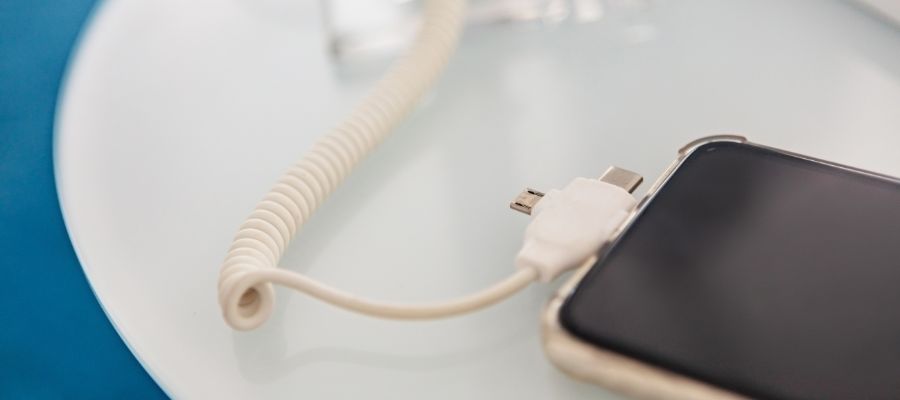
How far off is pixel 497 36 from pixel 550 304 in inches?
14.3

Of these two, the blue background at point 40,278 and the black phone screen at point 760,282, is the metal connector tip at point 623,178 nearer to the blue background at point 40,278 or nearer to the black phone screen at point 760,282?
the black phone screen at point 760,282

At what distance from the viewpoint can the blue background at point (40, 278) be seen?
1.43 ft

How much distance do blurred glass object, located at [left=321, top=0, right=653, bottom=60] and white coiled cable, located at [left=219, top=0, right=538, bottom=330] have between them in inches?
1.3

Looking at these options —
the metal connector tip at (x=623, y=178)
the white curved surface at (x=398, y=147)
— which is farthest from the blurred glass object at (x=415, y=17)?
the metal connector tip at (x=623, y=178)

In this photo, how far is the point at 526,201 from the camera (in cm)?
46

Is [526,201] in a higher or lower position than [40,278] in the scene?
higher

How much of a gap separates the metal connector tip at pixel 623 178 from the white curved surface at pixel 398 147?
0.04 m

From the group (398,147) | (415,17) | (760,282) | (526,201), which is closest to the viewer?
(760,282)

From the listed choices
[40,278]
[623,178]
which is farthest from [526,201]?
[40,278]

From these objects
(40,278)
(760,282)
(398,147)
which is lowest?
(40,278)

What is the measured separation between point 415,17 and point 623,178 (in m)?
0.31

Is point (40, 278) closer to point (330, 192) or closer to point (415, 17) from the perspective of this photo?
point (330, 192)

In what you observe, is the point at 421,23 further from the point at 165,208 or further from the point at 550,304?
the point at 550,304

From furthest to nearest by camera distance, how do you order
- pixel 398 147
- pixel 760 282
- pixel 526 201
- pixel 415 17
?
pixel 415 17 < pixel 398 147 < pixel 526 201 < pixel 760 282
